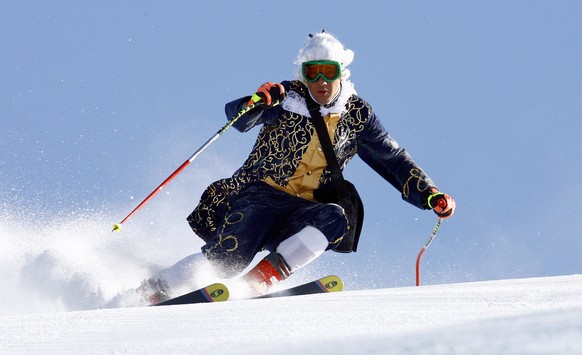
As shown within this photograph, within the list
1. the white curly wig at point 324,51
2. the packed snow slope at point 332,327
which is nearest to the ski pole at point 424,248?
the white curly wig at point 324,51

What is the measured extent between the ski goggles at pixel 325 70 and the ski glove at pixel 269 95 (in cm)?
23

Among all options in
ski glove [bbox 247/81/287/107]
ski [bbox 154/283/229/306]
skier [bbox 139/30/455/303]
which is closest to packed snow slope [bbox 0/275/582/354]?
ski [bbox 154/283/229/306]

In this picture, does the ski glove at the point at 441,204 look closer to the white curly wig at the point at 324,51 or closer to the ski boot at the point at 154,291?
the white curly wig at the point at 324,51

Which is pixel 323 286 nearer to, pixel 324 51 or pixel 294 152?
pixel 294 152

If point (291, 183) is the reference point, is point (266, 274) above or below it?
below

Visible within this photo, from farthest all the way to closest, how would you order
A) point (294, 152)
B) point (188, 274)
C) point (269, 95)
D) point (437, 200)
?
1. point (437, 200)
2. point (294, 152)
3. point (269, 95)
4. point (188, 274)

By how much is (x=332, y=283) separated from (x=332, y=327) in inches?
114

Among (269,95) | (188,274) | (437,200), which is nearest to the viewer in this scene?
(188,274)

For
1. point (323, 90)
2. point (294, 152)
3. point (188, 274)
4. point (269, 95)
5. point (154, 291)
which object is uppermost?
point (323, 90)

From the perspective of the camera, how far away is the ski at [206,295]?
4.30 metres

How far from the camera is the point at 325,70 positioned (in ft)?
17.0

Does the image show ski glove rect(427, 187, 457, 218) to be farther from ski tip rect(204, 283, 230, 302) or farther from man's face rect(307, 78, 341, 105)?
ski tip rect(204, 283, 230, 302)

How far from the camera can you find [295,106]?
5180 millimetres

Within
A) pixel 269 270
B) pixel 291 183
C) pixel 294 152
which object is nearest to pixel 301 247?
pixel 269 270
